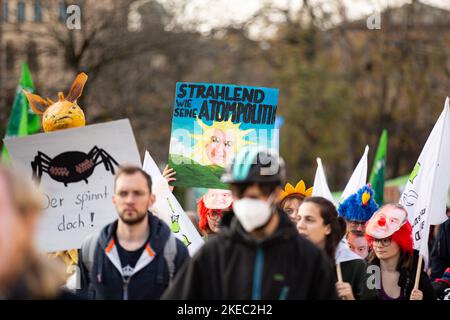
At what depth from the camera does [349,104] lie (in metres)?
26.9

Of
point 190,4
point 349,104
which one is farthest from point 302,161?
point 190,4

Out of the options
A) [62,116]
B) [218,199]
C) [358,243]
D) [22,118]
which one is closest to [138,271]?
[62,116]

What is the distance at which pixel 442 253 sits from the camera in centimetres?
809

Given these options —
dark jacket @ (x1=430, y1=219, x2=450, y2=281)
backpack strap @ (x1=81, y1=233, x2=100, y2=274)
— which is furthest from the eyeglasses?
backpack strap @ (x1=81, y1=233, x2=100, y2=274)

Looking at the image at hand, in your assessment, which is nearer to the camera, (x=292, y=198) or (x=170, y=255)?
(x=170, y=255)

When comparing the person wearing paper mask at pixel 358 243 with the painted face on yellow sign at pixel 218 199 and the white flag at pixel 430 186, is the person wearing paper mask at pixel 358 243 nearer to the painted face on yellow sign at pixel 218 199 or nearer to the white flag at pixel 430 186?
the white flag at pixel 430 186

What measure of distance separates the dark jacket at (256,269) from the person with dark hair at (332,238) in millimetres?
Result: 1418

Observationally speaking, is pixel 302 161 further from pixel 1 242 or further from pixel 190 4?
pixel 1 242

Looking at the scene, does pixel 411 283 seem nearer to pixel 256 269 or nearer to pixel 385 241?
pixel 385 241

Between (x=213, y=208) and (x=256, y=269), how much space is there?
3615mm

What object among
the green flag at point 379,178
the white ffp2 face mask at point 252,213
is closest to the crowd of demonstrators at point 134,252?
the white ffp2 face mask at point 252,213

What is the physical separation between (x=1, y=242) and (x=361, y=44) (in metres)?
26.2

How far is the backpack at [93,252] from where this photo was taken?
5.45 m

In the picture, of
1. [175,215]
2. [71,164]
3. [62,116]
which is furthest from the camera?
[62,116]
